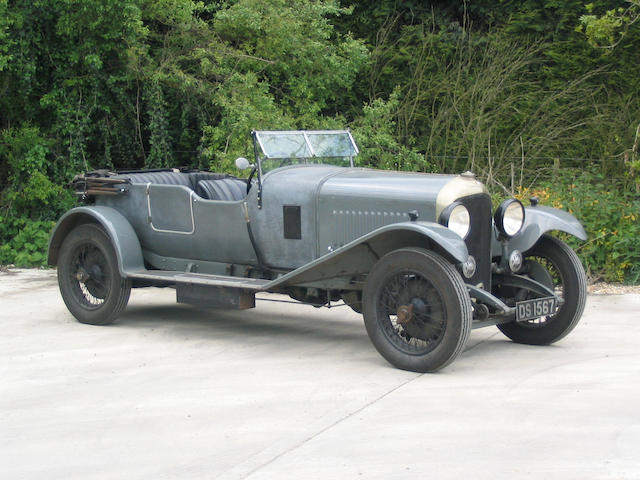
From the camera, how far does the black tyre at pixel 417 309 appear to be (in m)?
5.44

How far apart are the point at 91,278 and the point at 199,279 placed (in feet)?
3.80

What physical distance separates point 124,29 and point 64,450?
755cm

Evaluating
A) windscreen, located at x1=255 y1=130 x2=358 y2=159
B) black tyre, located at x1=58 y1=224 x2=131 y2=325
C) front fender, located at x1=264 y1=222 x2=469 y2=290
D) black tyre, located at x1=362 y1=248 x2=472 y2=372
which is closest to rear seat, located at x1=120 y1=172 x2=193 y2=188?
black tyre, located at x1=58 y1=224 x2=131 y2=325

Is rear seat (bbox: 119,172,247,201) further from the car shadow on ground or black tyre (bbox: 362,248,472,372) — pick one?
black tyre (bbox: 362,248,472,372)

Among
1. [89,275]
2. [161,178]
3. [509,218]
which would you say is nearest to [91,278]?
[89,275]

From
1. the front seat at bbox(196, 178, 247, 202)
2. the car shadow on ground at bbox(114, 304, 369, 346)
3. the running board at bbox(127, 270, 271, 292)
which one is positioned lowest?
the car shadow on ground at bbox(114, 304, 369, 346)

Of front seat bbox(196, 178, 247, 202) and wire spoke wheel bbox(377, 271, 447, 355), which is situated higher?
front seat bbox(196, 178, 247, 202)

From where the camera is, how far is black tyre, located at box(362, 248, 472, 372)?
544 centimetres

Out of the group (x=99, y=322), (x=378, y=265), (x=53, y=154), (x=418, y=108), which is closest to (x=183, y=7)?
(x=53, y=154)

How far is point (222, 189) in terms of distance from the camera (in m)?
7.62

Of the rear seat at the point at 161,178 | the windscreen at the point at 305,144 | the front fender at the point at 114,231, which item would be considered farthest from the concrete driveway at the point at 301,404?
the windscreen at the point at 305,144

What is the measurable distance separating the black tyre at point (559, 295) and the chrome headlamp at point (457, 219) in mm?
845

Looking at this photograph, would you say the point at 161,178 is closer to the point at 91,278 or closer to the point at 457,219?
the point at 91,278

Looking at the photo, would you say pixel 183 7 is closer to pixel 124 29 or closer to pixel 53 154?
pixel 124 29
